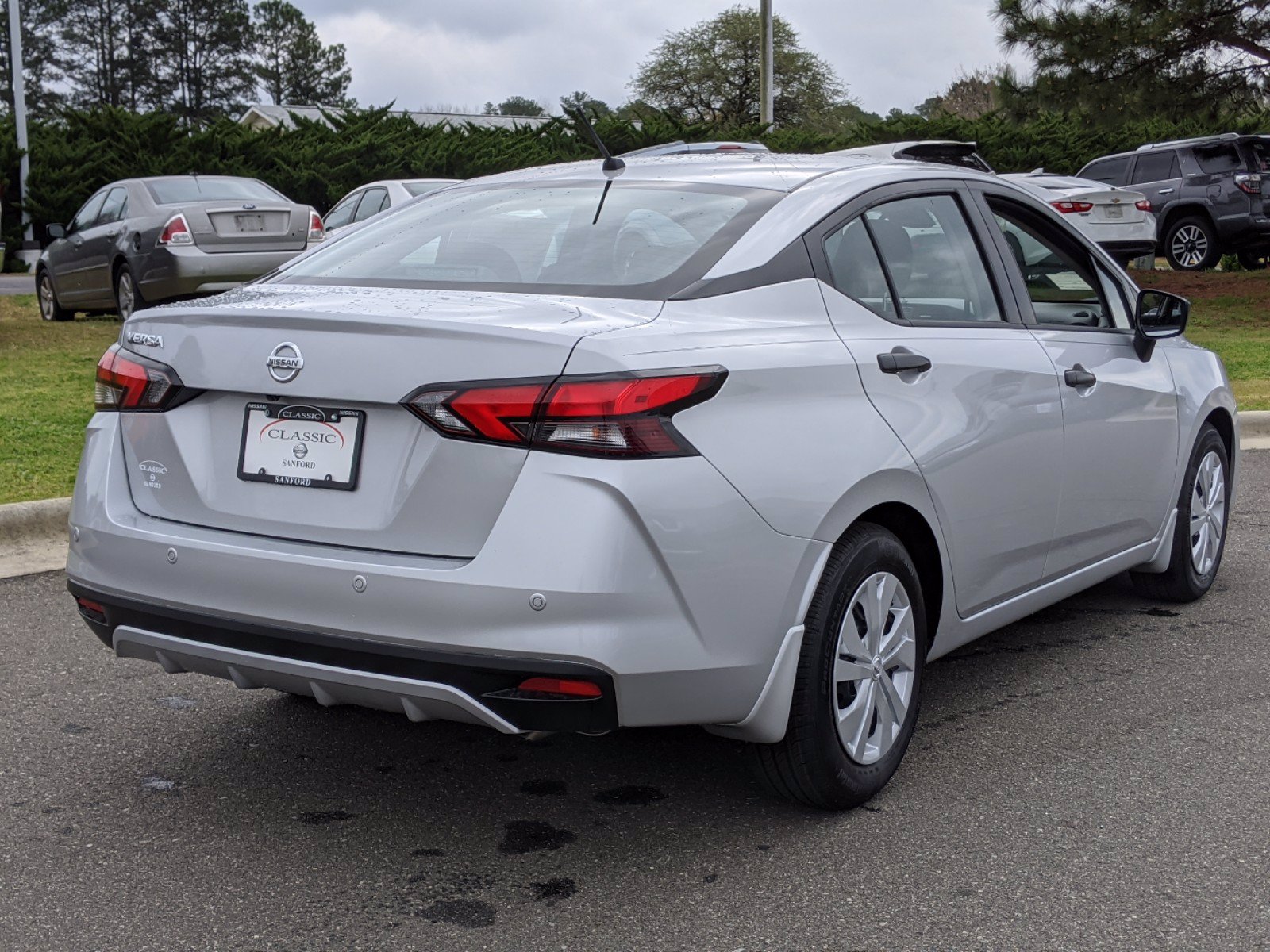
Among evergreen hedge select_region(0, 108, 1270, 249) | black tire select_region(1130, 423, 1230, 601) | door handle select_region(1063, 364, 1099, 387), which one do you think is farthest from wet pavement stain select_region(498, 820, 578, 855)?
evergreen hedge select_region(0, 108, 1270, 249)

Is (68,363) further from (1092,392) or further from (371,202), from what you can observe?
(1092,392)

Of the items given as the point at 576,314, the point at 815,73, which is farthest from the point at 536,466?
the point at 815,73

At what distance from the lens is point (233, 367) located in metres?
3.34

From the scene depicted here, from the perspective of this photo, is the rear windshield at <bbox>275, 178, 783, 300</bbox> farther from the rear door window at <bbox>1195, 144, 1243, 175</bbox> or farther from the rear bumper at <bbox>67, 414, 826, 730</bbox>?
the rear door window at <bbox>1195, 144, 1243, 175</bbox>

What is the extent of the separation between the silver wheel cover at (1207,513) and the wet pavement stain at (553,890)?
10.4 feet

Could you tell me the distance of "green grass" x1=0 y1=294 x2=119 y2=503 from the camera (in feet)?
23.6

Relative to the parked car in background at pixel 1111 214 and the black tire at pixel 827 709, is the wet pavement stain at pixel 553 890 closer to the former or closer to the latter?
the black tire at pixel 827 709

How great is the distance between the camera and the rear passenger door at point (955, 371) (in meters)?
3.76

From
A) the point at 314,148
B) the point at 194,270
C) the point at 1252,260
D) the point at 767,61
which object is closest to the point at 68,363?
the point at 194,270

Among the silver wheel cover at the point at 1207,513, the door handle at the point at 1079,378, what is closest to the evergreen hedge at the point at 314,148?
the silver wheel cover at the point at 1207,513

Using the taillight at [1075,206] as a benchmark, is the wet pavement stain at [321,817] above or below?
below

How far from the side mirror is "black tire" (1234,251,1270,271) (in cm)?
1804

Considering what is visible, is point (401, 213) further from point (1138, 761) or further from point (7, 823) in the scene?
A: point (1138, 761)

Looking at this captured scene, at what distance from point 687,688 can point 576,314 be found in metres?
0.82
